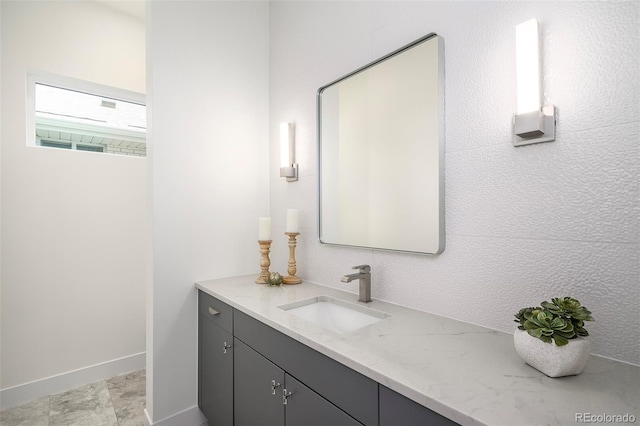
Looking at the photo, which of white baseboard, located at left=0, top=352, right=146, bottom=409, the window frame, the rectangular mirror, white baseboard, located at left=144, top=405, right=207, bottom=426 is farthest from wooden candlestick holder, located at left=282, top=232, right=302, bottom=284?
the window frame

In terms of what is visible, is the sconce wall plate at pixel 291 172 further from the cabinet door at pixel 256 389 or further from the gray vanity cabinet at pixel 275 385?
the cabinet door at pixel 256 389

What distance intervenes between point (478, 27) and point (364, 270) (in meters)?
1.07

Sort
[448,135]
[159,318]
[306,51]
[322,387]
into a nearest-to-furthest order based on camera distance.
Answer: [322,387] < [448,135] < [159,318] < [306,51]

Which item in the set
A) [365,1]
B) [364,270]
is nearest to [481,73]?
[365,1]

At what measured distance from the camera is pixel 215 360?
1.74 meters

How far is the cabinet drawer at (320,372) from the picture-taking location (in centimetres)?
88

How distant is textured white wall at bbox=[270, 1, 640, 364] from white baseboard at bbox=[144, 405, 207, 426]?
1378 millimetres

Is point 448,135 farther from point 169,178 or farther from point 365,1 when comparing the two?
point 169,178

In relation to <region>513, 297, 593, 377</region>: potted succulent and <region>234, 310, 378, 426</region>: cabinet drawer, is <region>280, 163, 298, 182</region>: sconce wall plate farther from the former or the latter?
<region>513, 297, 593, 377</region>: potted succulent

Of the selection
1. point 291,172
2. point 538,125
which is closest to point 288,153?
point 291,172

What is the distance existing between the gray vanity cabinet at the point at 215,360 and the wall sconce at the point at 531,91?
1.46 metres

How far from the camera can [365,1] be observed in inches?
62.3

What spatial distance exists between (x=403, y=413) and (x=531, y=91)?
101 centimetres

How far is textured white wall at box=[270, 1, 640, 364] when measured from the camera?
87 cm
